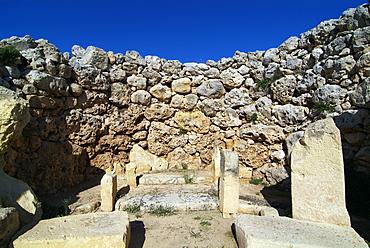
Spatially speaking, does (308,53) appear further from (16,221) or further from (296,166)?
(16,221)

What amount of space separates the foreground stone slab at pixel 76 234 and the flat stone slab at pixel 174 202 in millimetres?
2481

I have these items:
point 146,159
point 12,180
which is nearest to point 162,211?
point 12,180

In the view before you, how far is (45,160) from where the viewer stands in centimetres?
809

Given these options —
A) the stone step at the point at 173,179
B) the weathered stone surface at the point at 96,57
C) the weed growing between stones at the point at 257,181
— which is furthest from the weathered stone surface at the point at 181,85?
the weed growing between stones at the point at 257,181

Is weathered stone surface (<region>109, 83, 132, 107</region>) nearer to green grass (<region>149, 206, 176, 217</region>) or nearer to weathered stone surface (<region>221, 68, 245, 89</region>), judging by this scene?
weathered stone surface (<region>221, 68, 245, 89</region>)

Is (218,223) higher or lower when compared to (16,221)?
lower

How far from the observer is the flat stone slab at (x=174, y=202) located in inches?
245

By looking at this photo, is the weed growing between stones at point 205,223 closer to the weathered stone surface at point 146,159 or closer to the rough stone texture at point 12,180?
the rough stone texture at point 12,180

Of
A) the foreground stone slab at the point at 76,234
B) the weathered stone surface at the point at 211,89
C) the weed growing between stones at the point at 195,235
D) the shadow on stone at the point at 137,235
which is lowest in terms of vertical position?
the shadow on stone at the point at 137,235

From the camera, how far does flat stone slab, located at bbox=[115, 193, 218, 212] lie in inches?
245

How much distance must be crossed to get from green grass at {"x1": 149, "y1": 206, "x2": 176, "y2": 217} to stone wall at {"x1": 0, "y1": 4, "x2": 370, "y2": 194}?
4.10m

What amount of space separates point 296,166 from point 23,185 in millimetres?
4824

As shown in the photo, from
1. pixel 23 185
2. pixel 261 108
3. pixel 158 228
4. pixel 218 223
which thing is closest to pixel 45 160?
pixel 23 185

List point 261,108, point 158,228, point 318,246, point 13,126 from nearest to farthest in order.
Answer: point 318,246
point 13,126
point 158,228
point 261,108
